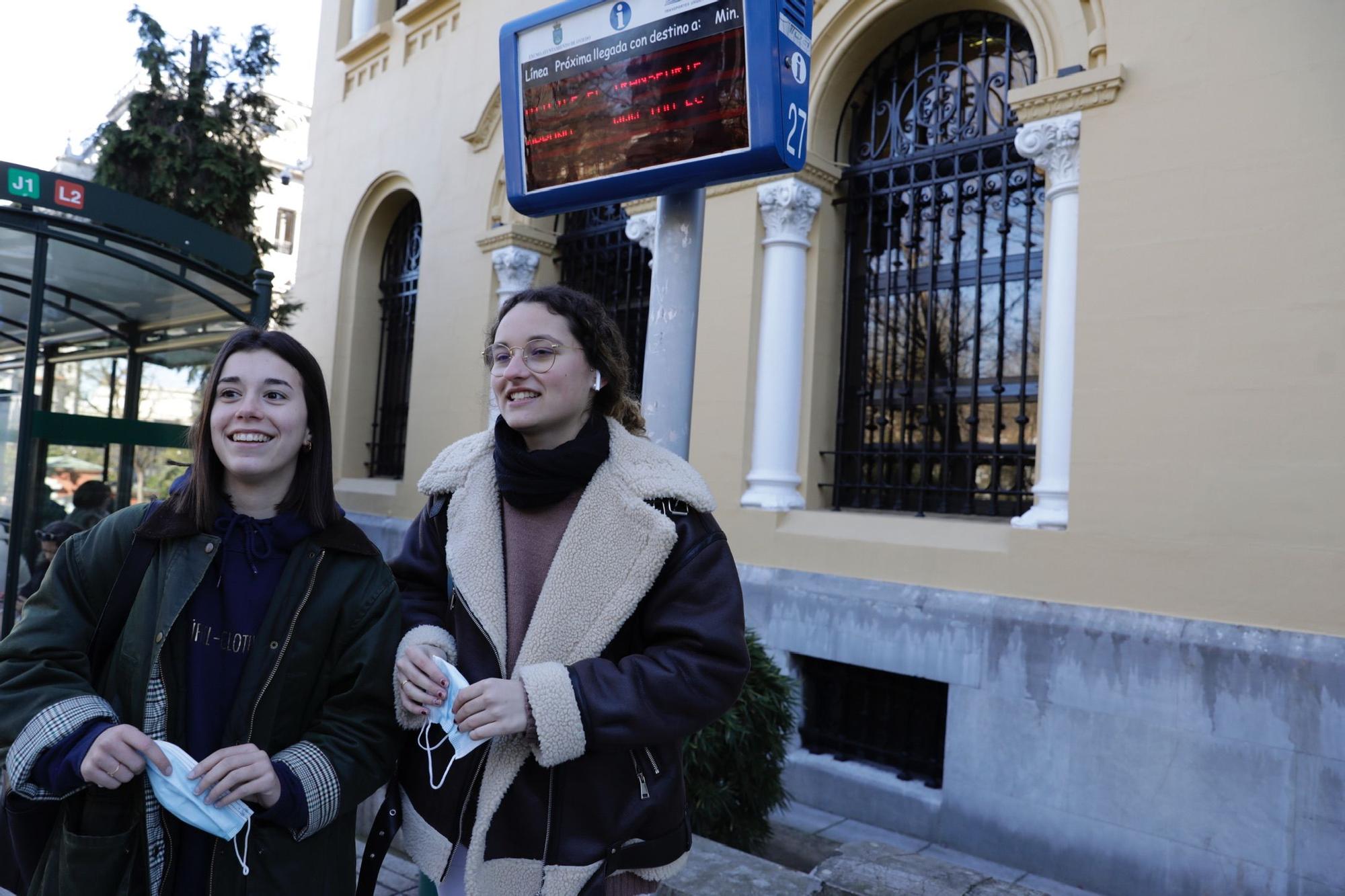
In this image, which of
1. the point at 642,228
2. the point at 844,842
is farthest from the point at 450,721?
the point at 642,228

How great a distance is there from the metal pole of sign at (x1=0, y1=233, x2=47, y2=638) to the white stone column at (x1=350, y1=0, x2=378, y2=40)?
26.0ft

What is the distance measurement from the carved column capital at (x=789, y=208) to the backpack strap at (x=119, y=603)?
557cm

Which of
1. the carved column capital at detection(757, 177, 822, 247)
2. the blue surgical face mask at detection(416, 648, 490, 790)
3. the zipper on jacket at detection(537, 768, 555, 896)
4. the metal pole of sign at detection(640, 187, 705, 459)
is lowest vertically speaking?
the zipper on jacket at detection(537, 768, 555, 896)

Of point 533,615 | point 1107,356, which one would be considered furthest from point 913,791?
point 533,615

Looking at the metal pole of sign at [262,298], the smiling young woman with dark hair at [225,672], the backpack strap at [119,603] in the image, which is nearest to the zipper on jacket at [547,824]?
the smiling young woman with dark hair at [225,672]

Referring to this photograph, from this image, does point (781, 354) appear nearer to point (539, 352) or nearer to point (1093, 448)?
point (1093, 448)

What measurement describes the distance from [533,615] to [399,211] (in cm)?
1123

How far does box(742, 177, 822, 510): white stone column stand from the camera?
683 centimetres

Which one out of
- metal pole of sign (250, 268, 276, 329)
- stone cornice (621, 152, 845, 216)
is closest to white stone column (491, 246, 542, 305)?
metal pole of sign (250, 268, 276, 329)

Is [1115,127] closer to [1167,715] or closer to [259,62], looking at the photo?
[1167,715]

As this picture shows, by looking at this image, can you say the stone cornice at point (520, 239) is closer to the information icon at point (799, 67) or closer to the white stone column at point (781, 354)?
the white stone column at point (781, 354)

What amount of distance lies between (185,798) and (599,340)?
1220 millimetres

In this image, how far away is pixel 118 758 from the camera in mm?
1727

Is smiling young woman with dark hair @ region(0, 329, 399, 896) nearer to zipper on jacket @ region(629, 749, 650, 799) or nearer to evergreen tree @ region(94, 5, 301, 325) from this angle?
zipper on jacket @ region(629, 749, 650, 799)
